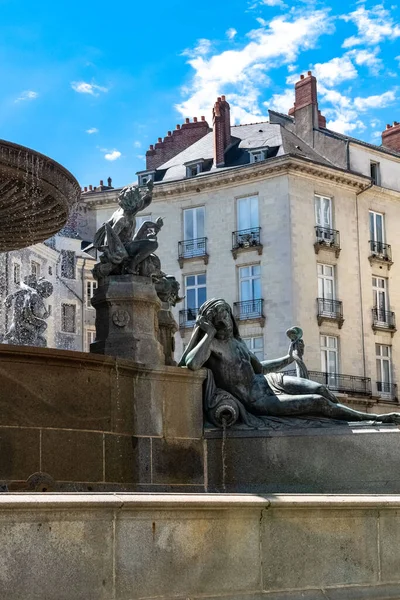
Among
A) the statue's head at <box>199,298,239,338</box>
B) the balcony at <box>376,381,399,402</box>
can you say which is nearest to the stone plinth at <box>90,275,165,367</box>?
the statue's head at <box>199,298,239,338</box>

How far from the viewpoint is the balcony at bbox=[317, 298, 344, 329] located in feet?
141

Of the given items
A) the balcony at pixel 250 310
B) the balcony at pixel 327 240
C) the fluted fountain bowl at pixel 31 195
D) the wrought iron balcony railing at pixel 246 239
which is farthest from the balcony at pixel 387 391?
the fluted fountain bowl at pixel 31 195

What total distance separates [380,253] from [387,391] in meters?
6.23

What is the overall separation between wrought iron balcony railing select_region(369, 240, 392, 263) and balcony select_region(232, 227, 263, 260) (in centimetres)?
579

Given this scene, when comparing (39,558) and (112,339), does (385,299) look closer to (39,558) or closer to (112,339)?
(112,339)

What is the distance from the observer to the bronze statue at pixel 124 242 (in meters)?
11.4

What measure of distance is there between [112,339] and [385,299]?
36.7 metres

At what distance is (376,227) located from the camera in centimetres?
4709

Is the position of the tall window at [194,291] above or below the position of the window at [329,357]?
above

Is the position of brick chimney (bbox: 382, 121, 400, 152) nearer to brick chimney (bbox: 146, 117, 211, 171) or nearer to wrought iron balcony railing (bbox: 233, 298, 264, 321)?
brick chimney (bbox: 146, 117, 211, 171)

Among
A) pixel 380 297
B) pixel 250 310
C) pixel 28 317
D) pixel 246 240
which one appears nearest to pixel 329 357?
pixel 250 310

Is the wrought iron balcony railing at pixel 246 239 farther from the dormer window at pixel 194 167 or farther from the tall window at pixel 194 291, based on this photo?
the dormer window at pixel 194 167

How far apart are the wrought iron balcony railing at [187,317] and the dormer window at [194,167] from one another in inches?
246

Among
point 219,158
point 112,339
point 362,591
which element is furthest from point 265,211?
point 362,591
